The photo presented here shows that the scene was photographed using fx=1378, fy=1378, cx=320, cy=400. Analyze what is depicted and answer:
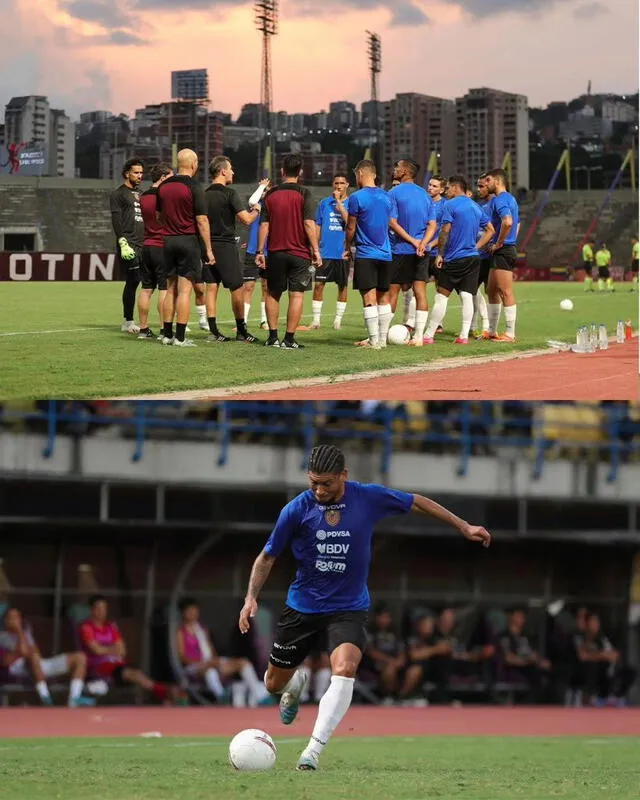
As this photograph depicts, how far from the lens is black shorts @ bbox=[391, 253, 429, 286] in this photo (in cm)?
1455

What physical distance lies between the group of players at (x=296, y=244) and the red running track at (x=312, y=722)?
13.3ft

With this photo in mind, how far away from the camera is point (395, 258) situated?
1454 cm

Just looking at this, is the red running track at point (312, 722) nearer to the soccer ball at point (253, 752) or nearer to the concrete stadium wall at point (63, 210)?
the soccer ball at point (253, 752)

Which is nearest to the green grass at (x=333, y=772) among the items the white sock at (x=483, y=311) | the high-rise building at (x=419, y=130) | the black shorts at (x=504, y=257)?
the white sock at (x=483, y=311)

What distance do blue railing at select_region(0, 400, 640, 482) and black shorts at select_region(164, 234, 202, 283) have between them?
5342 mm

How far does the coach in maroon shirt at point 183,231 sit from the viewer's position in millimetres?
13031

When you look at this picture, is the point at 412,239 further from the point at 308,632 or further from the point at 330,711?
the point at 330,711

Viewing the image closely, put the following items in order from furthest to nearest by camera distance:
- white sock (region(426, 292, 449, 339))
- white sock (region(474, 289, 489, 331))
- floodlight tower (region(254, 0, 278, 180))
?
floodlight tower (region(254, 0, 278, 180))
white sock (region(474, 289, 489, 331))
white sock (region(426, 292, 449, 339))

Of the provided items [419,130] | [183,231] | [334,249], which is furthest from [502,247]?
[419,130]

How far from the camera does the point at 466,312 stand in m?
15.4

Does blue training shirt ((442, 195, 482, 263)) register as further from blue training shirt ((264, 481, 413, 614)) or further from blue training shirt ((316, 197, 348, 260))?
blue training shirt ((264, 481, 413, 614))

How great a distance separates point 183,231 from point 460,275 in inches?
133

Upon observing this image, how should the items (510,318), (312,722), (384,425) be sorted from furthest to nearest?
(384,425) → (510,318) → (312,722)

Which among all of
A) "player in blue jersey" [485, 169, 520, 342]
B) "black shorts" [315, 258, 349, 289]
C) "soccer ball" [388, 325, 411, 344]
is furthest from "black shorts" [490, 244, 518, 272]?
"black shorts" [315, 258, 349, 289]
